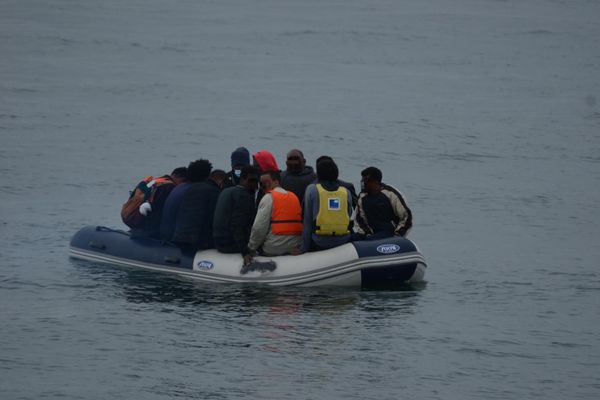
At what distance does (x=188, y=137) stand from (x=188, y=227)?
55.6 ft

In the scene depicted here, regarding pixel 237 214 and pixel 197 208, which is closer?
pixel 237 214

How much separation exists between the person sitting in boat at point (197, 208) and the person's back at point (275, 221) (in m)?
0.75

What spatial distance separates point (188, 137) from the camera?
32.4 metres

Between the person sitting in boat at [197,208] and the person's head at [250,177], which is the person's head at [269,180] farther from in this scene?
the person sitting in boat at [197,208]

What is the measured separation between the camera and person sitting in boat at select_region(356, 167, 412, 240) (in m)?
15.4

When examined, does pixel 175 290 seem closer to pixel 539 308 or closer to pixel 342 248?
pixel 342 248

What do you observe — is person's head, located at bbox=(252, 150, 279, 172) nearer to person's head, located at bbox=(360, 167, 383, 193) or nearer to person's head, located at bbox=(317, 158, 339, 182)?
person's head, located at bbox=(317, 158, 339, 182)

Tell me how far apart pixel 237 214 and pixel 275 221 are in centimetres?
49

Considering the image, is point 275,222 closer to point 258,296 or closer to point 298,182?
point 298,182

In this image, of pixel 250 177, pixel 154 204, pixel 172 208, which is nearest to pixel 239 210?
pixel 250 177

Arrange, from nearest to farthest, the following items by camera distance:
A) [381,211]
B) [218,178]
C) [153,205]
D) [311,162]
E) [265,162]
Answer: [381,211] → [265,162] → [218,178] → [153,205] → [311,162]

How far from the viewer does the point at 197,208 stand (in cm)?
1558

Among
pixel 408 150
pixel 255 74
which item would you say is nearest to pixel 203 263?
pixel 408 150

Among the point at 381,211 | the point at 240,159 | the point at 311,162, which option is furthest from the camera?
the point at 311,162
